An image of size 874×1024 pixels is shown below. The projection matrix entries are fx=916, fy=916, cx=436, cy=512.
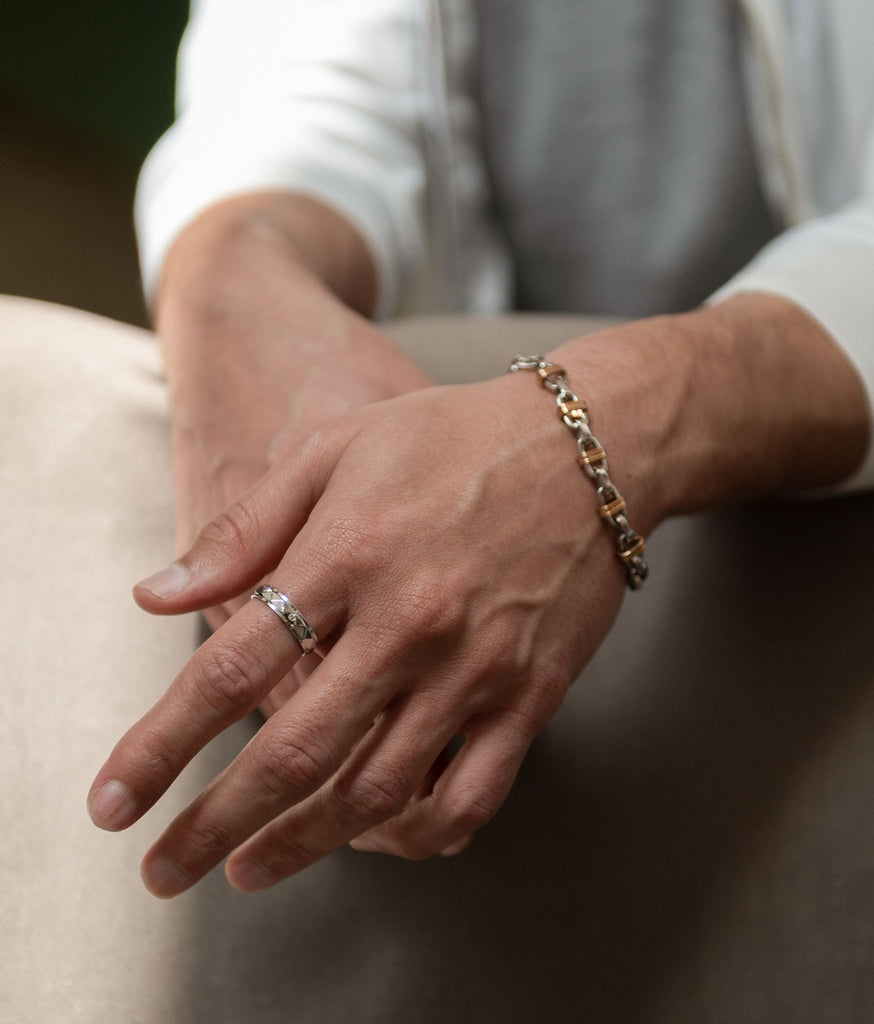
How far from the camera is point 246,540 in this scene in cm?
50

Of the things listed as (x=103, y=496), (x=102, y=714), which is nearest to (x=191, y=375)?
(x=103, y=496)

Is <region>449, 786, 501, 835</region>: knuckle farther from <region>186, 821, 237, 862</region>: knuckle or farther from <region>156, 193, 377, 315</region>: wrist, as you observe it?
<region>156, 193, 377, 315</region>: wrist

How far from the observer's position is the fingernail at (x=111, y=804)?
1.42ft

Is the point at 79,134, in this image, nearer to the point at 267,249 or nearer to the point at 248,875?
the point at 267,249

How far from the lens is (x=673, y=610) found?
0.62 metres

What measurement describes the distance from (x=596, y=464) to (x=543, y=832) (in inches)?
8.6

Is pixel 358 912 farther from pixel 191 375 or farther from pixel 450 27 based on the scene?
pixel 450 27

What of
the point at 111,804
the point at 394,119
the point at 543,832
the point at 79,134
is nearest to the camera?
the point at 111,804

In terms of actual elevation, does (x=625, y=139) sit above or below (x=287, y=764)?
above

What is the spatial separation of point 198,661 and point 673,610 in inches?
12.8

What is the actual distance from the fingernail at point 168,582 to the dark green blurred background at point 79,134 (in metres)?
1.56

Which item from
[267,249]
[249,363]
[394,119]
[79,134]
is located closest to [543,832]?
[249,363]

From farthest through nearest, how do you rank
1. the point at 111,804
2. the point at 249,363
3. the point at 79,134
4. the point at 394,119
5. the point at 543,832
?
the point at 79,134, the point at 394,119, the point at 249,363, the point at 543,832, the point at 111,804

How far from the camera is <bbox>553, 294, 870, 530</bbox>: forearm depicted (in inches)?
22.0
